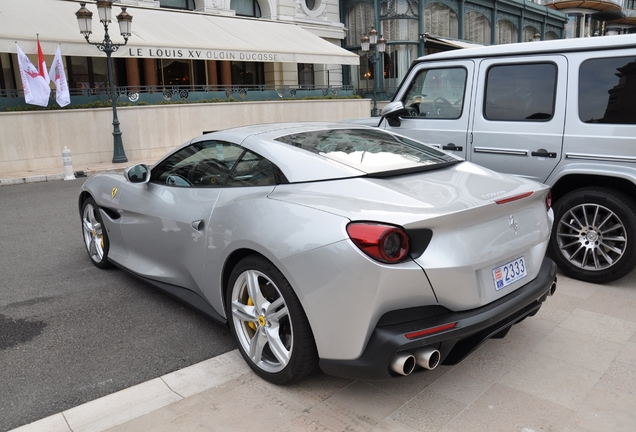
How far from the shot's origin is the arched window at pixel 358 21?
92.7 ft

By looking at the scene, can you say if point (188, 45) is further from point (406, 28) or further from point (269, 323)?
point (269, 323)

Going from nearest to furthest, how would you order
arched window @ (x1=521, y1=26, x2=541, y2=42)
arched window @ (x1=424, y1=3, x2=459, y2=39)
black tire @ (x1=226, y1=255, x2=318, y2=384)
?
black tire @ (x1=226, y1=255, x2=318, y2=384), arched window @ (x1=424, y1=3, x2=459, y2=39), arched window @ (x1=521, y1=26, x2=541, y2=42)

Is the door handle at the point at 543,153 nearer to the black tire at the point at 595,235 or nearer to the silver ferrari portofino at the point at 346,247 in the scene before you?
the black tire at the point at 595,235

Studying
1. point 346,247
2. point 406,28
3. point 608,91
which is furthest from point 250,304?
point 406,28

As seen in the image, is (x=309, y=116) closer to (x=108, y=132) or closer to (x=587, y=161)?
(x=108, y=132)

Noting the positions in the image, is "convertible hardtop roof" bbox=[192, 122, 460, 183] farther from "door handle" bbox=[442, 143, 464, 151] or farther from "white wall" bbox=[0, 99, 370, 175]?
"white wall" bbox=[0, 99, 370, 175]

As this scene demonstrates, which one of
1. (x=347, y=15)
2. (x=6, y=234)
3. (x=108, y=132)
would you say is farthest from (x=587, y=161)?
(x=347, y=15)

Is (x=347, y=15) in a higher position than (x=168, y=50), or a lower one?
higher

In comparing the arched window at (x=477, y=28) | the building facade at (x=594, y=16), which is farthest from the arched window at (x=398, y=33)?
the building facade at (x=594, y=16)

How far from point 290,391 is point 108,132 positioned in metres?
15.1

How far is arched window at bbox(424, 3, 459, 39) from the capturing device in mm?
29234

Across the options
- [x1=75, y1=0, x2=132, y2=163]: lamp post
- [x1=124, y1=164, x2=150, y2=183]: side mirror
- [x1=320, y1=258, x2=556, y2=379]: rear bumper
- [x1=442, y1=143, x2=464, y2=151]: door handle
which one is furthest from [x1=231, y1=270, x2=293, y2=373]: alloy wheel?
[x1=75, y1=0, x2=132, y2=163]: lamp post

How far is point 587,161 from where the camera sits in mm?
4879

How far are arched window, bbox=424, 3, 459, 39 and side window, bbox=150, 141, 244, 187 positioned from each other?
27.3 metres
